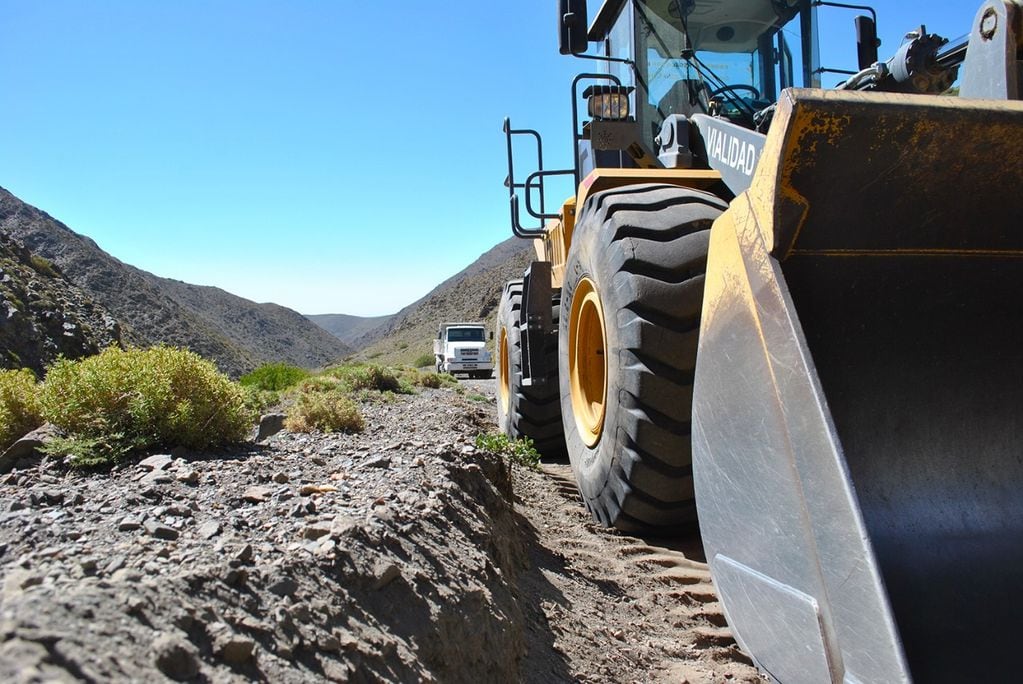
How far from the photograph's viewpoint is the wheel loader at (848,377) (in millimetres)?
2461

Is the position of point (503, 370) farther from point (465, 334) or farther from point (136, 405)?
point (465, 334)

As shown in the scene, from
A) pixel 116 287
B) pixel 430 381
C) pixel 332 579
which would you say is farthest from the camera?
pixel 116 287

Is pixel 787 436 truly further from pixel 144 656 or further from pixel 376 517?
pixel 144 656

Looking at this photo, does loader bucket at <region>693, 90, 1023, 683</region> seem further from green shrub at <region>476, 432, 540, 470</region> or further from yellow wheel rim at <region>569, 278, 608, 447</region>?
green shrub at <region>476, 432, 540, 470</region>

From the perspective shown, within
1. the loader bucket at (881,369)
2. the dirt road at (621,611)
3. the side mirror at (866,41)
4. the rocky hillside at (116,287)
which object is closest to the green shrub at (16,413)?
the dirt road at (621,611)

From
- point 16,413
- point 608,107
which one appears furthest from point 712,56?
point 16,413

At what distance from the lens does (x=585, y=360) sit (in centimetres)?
526

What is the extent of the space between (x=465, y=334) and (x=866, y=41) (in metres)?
23.0

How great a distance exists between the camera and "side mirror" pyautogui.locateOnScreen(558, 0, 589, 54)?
18.0ft

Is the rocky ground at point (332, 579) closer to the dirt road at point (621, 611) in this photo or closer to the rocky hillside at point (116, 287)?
the dirt road at point (621, 611)

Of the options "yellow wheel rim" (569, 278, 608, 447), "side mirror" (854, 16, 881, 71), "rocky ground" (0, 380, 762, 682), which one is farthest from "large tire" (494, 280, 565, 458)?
"side mirror" (854, 16, 881, 71)

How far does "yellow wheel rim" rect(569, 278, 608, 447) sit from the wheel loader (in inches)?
31.1

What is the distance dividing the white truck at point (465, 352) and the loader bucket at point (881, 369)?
24231 mm

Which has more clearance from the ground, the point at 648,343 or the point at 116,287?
the point at 116,287
